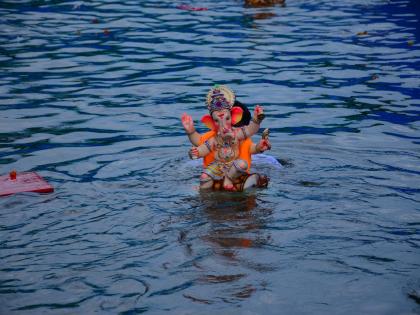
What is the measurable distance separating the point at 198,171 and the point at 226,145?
2.94 ft

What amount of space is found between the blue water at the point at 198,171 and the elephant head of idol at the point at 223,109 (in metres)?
0.73

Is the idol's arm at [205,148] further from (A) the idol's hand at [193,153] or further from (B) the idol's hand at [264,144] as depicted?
(B) the idol's hand at [264,144]

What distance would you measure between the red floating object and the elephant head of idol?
6.31ft

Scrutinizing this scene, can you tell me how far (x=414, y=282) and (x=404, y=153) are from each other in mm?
3966

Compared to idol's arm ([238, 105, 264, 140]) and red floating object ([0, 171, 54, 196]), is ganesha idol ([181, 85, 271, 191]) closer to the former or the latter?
idol's arm ([238, 105, 264, 140])

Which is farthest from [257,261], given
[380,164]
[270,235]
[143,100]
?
[143,100]

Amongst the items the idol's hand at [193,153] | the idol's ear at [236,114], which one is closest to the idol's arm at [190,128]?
the idol's hand at [193,153]

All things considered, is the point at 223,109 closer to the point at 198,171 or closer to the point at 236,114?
the point at 236,114

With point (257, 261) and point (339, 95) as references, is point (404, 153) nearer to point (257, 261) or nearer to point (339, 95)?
point (339, 95)

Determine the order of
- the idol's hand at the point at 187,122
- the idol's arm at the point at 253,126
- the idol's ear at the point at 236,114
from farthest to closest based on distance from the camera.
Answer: the idol's ear at the point at 236,114
the idol's hand at the point at 187,122
the idol's arm at the point at 253,126

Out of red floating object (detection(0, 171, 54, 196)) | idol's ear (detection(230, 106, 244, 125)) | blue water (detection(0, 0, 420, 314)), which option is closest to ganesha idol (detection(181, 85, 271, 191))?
idol's ear (detection(230, 106, 244, 125))

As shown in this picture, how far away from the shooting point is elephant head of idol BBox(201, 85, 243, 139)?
7.99 m

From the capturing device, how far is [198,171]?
8.97 metres

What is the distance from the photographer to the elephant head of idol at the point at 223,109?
26.2 feet
